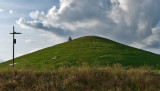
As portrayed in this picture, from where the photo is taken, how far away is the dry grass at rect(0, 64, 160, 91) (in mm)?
14273

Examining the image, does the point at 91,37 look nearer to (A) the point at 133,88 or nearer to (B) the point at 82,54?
(B) the point at 82,54

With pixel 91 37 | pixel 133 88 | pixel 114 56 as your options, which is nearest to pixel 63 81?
pixel 133 88

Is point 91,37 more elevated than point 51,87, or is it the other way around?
point 91,37

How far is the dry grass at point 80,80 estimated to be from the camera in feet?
46.8

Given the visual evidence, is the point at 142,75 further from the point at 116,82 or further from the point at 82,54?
the point at 82,54

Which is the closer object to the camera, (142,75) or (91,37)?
(142,75)

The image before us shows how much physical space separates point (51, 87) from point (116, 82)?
4.47 meters

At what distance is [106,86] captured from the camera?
14.4m

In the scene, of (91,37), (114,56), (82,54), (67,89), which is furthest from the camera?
(91,37)

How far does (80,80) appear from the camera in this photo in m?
15.3

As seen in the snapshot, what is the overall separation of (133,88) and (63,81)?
4.78 meters

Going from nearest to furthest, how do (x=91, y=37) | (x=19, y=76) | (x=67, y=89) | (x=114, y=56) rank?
(x=67, y=89), (x=19, y=76), (x=114, y=56), (x=91, y=37)

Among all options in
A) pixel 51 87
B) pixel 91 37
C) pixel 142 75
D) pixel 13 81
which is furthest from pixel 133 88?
pixel 91 37

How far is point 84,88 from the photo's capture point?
1420 cm
